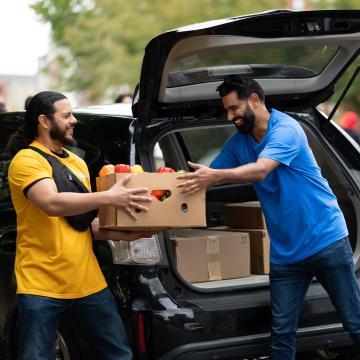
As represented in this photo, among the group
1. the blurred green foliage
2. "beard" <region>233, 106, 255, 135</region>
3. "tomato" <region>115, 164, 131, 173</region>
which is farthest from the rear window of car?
the blurred green foliage

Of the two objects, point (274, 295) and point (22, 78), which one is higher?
point (274, 295)

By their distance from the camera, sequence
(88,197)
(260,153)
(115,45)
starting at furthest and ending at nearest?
1. (115,45)
2. (260,153)
3. (88,197)

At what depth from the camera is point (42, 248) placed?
4375 millimetres

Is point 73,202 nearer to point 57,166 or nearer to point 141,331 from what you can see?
point 57,166

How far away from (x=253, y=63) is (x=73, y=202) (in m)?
1.64

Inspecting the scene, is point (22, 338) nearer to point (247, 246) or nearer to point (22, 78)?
point (247, 246)

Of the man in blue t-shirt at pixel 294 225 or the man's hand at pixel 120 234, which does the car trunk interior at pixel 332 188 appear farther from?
the man's hand at pixel 120 234

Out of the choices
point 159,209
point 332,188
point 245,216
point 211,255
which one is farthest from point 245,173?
point 332,188

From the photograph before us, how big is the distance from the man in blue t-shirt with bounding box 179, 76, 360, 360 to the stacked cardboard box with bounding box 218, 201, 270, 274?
69 centimetres

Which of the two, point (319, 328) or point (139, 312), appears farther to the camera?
point (319, 328)

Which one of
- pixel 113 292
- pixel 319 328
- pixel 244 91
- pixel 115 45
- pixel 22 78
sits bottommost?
pixel 22 78

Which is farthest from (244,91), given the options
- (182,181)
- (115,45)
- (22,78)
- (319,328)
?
(22,78)

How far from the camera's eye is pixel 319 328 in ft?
16.9

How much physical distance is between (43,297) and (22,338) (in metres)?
0.21
